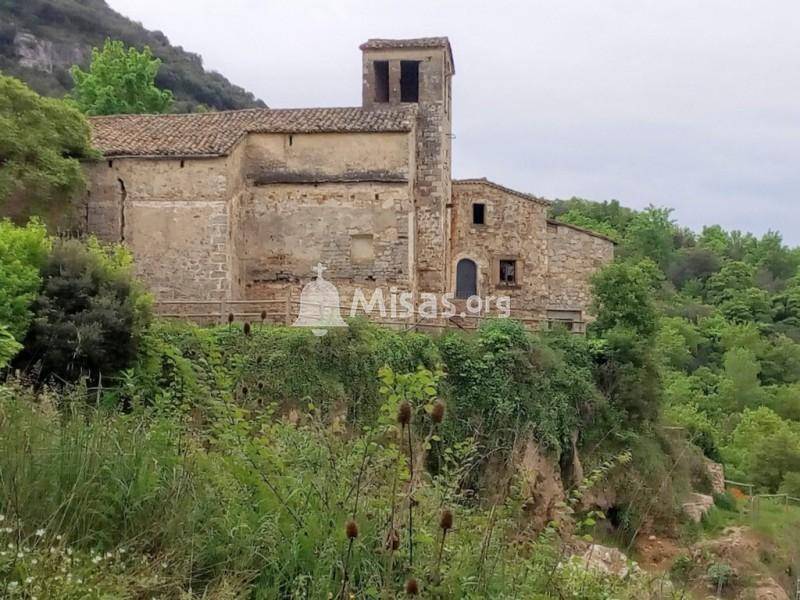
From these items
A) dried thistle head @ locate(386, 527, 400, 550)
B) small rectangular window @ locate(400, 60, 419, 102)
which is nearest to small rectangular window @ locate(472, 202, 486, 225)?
small rectangular window @ locate(400, 60, 419, 102)

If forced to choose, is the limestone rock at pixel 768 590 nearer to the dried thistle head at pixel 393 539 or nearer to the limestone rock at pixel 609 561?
the limestone rock at pixel 609 561

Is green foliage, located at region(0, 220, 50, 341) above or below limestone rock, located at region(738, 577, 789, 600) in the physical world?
above

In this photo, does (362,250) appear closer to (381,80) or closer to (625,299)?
(381,80)

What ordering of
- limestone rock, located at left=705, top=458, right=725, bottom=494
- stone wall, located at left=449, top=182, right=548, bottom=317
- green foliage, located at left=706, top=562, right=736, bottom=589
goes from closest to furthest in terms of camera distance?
1. green foliage, located at left=706, top=562, right=736, bottom=589
2. limestone rock, located at left=705, top=458, right=725, bottom=494
3. stone wall, located at left=449, top=182, right=548, bottom=317

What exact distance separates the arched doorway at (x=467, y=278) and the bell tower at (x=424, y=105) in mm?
1725

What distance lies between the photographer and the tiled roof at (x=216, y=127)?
75.5ft

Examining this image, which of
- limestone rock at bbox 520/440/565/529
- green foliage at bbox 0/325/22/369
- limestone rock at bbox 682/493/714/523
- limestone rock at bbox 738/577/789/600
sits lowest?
limestone rock at bbox 738/577/789/600

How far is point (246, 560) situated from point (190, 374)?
266cm

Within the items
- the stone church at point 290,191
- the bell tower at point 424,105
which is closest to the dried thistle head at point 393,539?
the stone church at point 290,191

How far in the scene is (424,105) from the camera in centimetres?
2748

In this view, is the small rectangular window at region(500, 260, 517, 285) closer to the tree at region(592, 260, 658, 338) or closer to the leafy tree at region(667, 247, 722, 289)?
the tree at region(592, 260, 658, 338)

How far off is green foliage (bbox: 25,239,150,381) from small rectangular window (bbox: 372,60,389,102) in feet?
44.1

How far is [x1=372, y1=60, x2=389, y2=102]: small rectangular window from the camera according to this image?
2758 cm

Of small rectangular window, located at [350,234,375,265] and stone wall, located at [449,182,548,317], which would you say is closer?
small rectangular window, located at [350,234,375,265]
